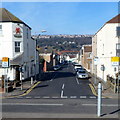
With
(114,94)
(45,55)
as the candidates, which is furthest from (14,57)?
(45,55)

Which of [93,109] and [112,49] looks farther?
[112,49]

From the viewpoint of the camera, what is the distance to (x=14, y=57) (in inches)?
1346

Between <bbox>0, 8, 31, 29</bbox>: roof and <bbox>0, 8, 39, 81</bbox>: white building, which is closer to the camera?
<bbox>0, 8, 39, 81</bbox>: white building

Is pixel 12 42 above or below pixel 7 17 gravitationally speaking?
below

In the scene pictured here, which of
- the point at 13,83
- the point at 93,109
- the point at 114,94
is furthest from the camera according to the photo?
the point at 13,83

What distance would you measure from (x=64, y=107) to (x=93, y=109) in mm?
1973

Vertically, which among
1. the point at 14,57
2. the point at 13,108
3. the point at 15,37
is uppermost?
the point at 15,37

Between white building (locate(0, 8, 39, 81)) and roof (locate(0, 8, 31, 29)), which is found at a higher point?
roof (locate(0, 8, 31, 29))

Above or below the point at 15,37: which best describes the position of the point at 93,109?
below

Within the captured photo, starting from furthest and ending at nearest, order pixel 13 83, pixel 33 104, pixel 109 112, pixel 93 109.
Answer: pixel 13 83 → pixel 33 104 → pixel 93 109 → pixel 109 112

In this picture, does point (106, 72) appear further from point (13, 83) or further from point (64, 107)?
point (64, 107)

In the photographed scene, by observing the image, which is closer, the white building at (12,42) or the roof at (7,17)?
the white building at (12,42)

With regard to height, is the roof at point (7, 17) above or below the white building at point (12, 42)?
above

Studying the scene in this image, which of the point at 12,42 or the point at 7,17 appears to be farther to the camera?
the point at 7,17
